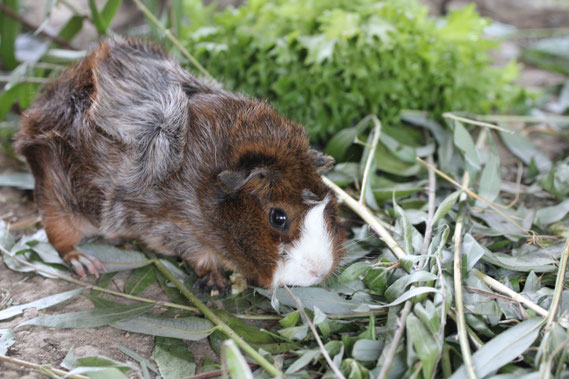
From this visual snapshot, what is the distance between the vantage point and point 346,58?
3242mm

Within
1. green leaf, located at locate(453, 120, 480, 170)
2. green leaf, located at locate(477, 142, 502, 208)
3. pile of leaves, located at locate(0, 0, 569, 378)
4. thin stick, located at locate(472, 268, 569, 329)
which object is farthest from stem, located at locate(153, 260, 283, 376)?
green leaf, located at locate(453, 120, 480, 170)

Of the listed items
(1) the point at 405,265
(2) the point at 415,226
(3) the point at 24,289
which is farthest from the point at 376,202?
(3) the point at 24,289

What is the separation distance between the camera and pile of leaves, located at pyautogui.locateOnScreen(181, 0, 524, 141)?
3.24 metres

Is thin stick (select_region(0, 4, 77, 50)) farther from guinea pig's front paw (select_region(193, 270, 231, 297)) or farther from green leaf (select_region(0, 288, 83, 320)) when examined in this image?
guinea pig's front paw (select_region(193, 270, 231, 297))

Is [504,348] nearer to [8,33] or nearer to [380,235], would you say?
[380,235]

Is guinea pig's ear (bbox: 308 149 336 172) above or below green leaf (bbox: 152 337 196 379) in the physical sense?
above

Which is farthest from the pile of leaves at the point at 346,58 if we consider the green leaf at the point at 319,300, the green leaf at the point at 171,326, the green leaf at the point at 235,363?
the green leaf at the point at 235,363

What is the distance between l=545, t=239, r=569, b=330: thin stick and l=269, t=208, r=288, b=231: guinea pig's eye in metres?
1.07

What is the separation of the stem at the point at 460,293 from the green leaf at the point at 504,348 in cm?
3

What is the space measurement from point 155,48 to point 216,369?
1756 mm

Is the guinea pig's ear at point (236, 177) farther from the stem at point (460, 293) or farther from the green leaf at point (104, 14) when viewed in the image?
the green leaf at point (104, 14)

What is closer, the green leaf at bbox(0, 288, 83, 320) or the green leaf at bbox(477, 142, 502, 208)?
the green leaf at bbox(0, 288, 83, 320)

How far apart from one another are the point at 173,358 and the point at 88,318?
425 mm

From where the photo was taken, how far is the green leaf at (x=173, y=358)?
1.92m
